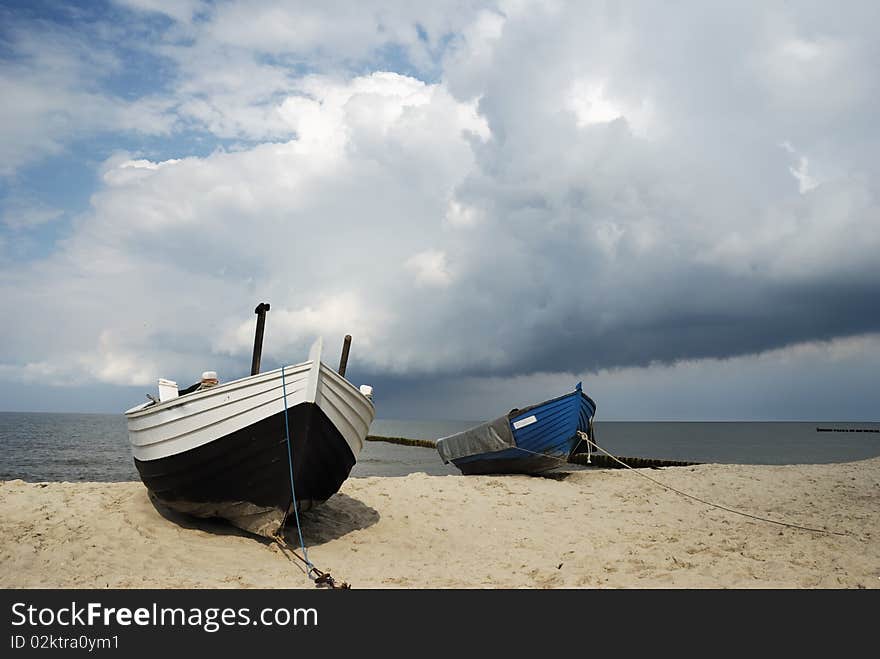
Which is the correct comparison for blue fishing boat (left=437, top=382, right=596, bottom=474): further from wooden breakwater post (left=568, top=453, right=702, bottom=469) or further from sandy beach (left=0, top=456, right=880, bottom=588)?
wooden breakwater post (left=568, top=453, right=702, bottom=469)

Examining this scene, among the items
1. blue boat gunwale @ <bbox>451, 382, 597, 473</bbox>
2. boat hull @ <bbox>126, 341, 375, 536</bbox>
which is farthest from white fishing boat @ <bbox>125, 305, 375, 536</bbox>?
blue boat gunwale @ <bbox>451, 382, 597, 473</bbox>

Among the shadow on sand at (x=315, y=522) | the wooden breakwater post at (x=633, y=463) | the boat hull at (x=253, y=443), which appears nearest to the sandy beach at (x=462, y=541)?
the shadow on sand at (x=315, y=522)

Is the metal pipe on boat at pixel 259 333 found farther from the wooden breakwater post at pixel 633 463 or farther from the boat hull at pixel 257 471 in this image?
the wooden breakwater post at pixel 633 463

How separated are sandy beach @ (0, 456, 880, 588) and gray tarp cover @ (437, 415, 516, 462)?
3.76m

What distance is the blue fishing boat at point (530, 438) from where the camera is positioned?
16.2m

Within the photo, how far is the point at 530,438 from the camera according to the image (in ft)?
53.3

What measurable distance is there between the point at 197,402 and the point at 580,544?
583 centimetres

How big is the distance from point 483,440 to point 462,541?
324 inches

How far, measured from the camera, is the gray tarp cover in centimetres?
1661

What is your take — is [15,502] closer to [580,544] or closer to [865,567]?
[580,544]

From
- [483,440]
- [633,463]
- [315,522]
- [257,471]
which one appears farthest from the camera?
[633,463]

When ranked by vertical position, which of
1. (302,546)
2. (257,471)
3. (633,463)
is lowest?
(302,546)

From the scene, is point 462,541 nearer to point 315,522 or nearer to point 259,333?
point 315,522

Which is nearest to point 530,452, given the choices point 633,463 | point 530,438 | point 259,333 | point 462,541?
point 530,438
